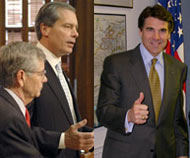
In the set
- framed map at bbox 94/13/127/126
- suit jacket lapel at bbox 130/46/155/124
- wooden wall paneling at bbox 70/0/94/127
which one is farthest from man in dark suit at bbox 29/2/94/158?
suit jacket lapel at bbox 130/46/155/124

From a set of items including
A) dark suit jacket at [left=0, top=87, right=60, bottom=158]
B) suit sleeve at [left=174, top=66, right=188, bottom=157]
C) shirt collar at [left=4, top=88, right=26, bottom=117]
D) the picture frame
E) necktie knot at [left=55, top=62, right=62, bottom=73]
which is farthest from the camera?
suit sleeve at [left=174, top=66, right=188, bottom=157]

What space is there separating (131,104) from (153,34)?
22.7 inches

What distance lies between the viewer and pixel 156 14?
248cm

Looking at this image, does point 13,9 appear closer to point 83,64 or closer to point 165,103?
point 83,64

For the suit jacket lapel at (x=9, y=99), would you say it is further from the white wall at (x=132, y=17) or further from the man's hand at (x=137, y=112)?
the white wall at (x=132, y=17)

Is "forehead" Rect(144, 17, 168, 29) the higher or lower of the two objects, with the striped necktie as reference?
higher

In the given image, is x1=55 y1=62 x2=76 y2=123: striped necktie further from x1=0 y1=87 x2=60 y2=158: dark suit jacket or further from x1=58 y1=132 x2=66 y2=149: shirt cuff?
x1=0 y1=87 x2=60 y2=158: dark suit jacket

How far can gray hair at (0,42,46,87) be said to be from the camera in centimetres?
144

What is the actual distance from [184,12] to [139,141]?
1.29 m

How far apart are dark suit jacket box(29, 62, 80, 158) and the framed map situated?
572mm

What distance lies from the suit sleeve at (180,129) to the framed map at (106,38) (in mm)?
634

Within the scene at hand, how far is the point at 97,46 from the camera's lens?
2402 mm

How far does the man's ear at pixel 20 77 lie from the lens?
146 centimetres

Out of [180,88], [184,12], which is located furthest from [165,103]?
[184,12]
